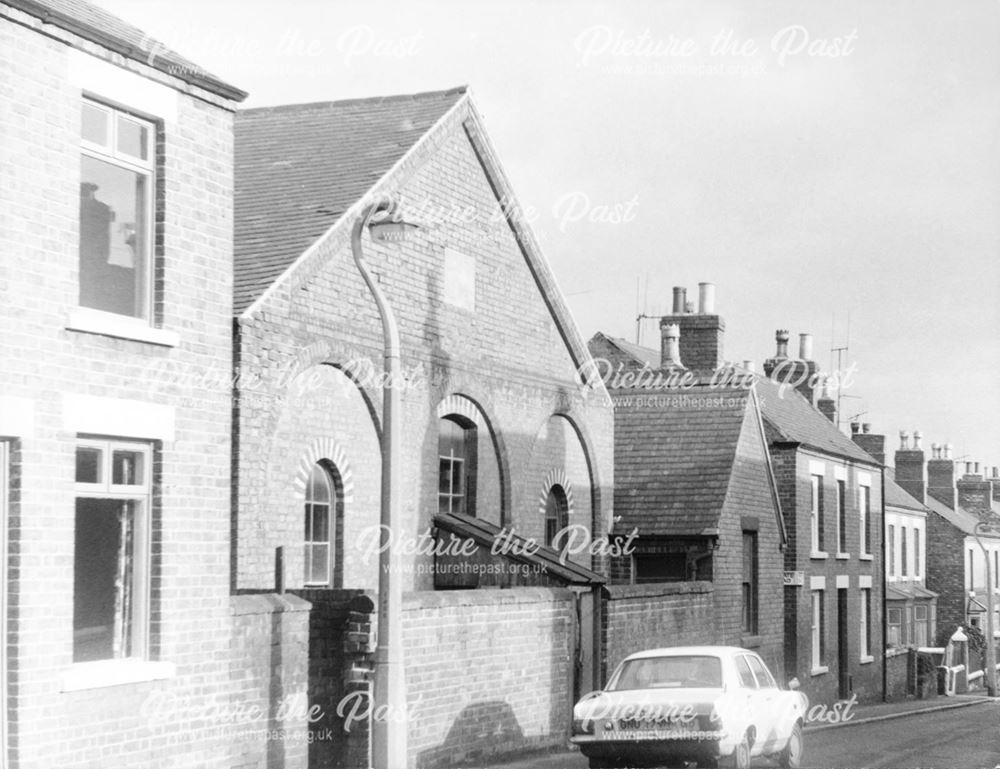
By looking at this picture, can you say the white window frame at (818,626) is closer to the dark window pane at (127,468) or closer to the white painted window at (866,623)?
the white painted window at (866,623)

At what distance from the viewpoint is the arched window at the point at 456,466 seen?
836 inches

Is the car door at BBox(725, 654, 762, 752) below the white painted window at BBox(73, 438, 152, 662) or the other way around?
below

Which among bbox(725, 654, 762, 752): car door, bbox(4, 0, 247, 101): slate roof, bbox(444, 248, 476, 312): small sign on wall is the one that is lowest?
bbox(725, 654, 762, 752): car door

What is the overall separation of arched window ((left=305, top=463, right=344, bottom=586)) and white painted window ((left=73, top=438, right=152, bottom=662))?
4.60 metres

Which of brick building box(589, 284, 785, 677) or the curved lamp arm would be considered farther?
brick building box(589, 284, 785, 677)

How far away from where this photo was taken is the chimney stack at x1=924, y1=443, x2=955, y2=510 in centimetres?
6184

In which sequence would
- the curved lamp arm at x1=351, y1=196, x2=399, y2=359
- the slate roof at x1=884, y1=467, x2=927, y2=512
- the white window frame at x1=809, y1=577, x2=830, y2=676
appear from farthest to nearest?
the slate roof at x1=884, y1=467, x2=927, y2=512 < the white window frame at x1=809, y1=577, x2=830, y2=676 < the curved lamp arm at x1=351, y1=196, x2=399, y2=359

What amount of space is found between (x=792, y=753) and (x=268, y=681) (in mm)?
6848

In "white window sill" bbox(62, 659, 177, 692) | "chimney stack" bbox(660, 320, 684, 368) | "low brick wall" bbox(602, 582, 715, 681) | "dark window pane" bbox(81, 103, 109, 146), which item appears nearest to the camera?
"white window sill" bbox(62, 659, 177, 692)

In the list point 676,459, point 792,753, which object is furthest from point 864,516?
point 792,753

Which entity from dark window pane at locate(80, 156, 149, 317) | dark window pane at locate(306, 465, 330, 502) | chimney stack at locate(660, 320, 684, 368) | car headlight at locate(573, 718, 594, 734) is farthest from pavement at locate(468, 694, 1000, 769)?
chimney stack at locate(660, 320, 684, 368)

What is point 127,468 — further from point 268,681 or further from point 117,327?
point 268,681

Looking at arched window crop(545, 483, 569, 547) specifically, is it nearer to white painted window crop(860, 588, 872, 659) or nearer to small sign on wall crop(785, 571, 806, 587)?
small sign on wall crop(785, 571, 806, 587)

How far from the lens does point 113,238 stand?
43.8ft
